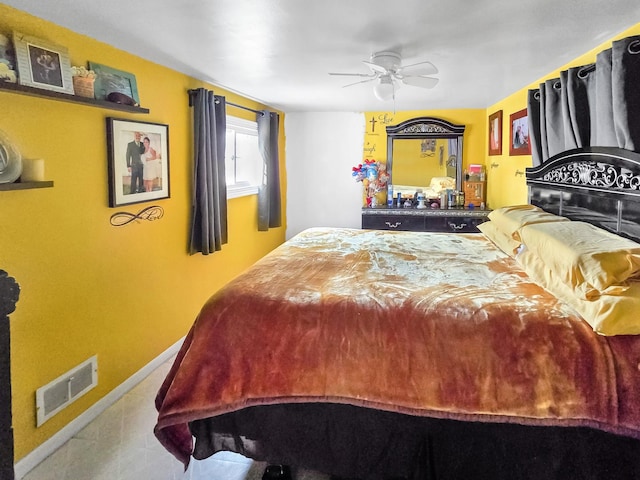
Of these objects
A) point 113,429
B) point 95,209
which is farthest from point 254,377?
point 95,209

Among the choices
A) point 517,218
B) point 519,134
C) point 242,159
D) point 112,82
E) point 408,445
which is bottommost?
point 408,445

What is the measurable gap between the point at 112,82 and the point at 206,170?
103 cm

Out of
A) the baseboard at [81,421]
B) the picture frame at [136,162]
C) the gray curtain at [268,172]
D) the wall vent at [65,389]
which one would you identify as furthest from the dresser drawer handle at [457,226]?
the wall vent at [65,389]

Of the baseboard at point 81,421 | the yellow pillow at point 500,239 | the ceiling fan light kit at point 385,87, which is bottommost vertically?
the baseboard at point 81,421

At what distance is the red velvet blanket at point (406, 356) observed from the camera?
61.6 inches

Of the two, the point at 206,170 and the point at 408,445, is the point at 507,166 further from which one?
the point at 408,445

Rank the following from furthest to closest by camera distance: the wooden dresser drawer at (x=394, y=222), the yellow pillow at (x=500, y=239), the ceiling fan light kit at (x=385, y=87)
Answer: the wooden dresser drawer at (x=394, y=222) < the ceiling fan light kit at (x=385, y=87) < the yellow pillow at (x=500, y=239)

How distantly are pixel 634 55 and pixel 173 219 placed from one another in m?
2.86

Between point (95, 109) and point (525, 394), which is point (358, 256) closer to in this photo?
point (525, 394)

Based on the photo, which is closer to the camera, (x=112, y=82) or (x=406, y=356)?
(x=406, y=356)

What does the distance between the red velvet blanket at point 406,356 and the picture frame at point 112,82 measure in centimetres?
138

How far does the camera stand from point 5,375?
1137 millimetres

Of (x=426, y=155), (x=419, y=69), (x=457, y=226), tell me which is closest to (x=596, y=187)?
(x=419, y=69)

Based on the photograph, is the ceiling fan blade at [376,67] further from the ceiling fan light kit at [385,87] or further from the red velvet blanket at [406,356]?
the red velvet blanket at [406,356]
